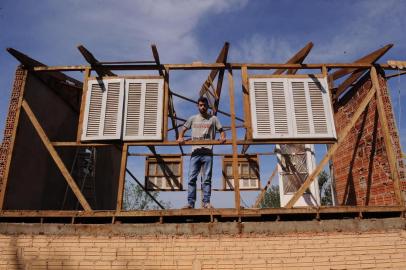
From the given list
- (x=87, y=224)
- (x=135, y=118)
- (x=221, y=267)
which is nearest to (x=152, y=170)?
(x=135, y=118)

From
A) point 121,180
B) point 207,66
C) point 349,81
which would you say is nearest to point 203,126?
point 207,66

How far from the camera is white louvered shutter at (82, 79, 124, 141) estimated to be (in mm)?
6227

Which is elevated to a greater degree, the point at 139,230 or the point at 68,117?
the point at 68,117

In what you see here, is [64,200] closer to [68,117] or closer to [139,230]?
[68,117]

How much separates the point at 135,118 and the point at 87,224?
7.49 ft

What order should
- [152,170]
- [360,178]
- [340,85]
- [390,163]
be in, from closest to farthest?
[390,163] < [360,178] < [340,85] < [152,170]

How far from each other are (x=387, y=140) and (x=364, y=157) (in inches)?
46.7

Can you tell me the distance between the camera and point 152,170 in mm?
9922

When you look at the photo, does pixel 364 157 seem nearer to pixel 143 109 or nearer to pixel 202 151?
pixel 202 151

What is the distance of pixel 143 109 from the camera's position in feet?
21.1

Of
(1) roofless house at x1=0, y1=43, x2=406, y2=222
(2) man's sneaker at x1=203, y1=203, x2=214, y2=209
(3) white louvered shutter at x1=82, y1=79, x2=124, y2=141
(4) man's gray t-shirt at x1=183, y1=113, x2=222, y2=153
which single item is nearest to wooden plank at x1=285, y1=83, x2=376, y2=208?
(1) roofless house at x1=0, y1=43, x2=406, y2=222

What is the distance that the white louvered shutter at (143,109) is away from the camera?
623cm

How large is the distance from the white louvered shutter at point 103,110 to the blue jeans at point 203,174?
1.67 m

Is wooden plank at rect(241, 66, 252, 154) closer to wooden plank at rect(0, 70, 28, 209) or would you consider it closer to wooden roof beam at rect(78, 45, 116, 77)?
wooden roof beam at rect(78, 45, 116, 77)
